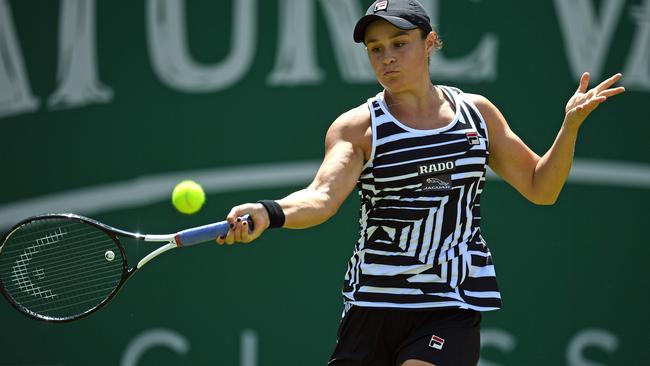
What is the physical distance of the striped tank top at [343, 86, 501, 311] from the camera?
387 centimetres

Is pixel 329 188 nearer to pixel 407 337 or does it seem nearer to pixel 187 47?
pixel 407 337

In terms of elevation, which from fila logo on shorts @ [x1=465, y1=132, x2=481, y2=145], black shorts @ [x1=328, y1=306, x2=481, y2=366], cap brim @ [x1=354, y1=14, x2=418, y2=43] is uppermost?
cap brim @ [x1=354, y1=14, x2=418, y2=43]

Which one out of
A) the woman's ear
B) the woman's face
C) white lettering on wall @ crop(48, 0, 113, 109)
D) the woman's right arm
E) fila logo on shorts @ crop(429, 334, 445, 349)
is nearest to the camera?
the woman's right arm

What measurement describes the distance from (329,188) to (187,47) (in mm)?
2649

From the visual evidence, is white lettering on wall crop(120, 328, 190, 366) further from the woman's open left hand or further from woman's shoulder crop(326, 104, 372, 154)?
the woman's open left hand

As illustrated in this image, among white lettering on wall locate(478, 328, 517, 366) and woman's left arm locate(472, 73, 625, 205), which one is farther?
white lettering on wall locate(478, 328, 517, 366)

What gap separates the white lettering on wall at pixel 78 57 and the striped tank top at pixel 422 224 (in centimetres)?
272

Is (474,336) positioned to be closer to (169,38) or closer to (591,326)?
(591,326)

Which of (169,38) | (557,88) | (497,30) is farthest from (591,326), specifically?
(169,38)

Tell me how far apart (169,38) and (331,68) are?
952 millimetres

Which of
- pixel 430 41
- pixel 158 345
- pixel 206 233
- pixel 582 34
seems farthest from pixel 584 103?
pixel 158 345

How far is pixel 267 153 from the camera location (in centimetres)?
621

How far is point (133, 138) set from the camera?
20.4 feet

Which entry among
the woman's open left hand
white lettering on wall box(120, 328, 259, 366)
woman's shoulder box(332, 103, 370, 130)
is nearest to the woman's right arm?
woman's shoulder box(332, 103, 370, 130)
